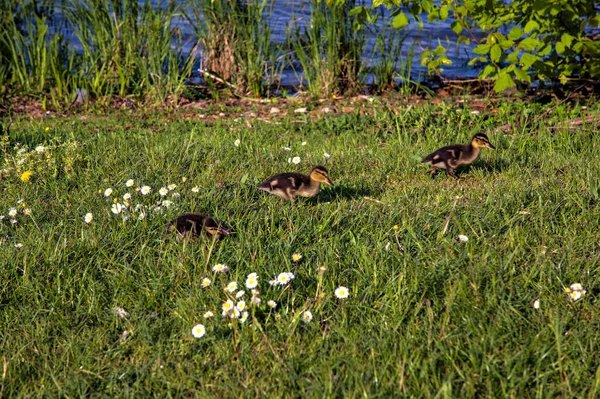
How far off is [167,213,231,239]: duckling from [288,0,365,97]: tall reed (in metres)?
6.14

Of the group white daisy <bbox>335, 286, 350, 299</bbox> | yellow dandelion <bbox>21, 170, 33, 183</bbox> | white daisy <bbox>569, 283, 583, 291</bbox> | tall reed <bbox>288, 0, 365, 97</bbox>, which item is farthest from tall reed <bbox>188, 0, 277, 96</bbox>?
white daisy <bbox>569, 283, 583, 291</bbox>

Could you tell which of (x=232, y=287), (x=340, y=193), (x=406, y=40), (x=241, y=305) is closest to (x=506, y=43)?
(x=340, y=193)

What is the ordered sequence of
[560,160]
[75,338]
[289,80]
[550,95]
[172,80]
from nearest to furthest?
[75,338] → [560,160] → [550,95] → [172,80] → [289,80]

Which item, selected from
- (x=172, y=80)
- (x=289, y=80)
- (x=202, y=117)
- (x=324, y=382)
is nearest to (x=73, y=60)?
(x=172, y=80)

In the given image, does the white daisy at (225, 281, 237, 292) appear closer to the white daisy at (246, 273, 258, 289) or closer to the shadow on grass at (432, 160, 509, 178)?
the white daisy at (246, 273, 258, 289)

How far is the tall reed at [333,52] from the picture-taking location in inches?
435

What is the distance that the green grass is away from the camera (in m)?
3.86

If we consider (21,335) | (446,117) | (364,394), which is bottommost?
(446,117)

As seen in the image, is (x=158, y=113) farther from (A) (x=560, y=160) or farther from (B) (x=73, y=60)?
(A) (x=560, y=160)

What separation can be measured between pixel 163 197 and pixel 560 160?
3.58 metres

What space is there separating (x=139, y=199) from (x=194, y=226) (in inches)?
46.8

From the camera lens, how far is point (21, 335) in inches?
173

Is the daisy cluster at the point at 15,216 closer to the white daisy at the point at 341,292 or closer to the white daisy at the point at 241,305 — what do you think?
the white daisy at the point at 241,305

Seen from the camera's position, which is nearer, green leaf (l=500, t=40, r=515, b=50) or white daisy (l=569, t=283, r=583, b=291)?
white daisy (l=569, t=283, r=583, b=291)
